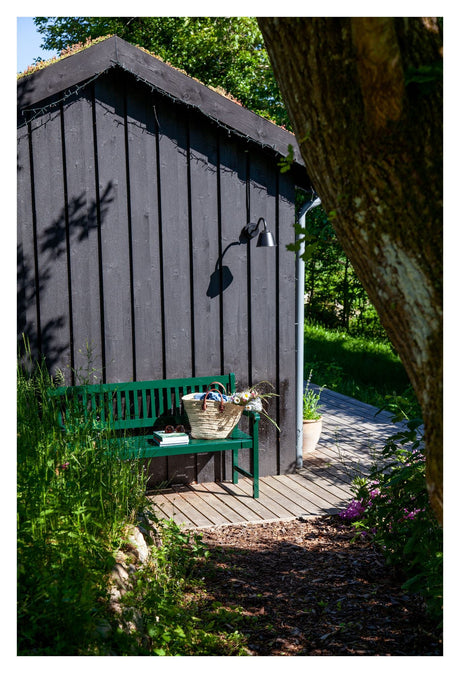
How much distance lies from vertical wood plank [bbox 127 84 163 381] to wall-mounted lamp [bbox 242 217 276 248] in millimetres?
782

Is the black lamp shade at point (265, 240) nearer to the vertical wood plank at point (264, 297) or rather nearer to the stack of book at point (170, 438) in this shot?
the vertical wood plank at point (264, 297)

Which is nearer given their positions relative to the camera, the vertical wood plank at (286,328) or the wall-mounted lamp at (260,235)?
the wall-mounted lamp at (260,235)

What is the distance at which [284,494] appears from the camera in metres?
6.16

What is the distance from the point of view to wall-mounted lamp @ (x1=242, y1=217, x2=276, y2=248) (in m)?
6.00

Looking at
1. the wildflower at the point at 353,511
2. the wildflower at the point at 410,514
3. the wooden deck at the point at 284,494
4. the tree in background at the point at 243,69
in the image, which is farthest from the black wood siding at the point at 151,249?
the tree in background at the point at 243,69

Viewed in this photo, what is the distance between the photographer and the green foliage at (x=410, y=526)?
374 centimetres

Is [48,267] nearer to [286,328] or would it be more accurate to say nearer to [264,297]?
[264,297]

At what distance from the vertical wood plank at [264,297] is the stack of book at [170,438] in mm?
983

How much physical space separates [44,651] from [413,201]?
2.20 meters

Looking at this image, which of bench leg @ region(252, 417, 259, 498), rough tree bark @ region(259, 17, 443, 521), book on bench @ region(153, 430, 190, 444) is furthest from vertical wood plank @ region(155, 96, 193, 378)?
rough tree bark @ region(259, 17, 443, 521)

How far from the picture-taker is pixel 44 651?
9.29 ft

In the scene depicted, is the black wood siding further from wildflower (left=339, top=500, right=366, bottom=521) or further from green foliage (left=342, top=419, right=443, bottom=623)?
green foliage (left=342, top=419, right=443, bottom=623)

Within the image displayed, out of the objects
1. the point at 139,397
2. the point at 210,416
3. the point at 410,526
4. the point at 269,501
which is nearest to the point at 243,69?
the point at 139,397

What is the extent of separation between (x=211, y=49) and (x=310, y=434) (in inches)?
419
